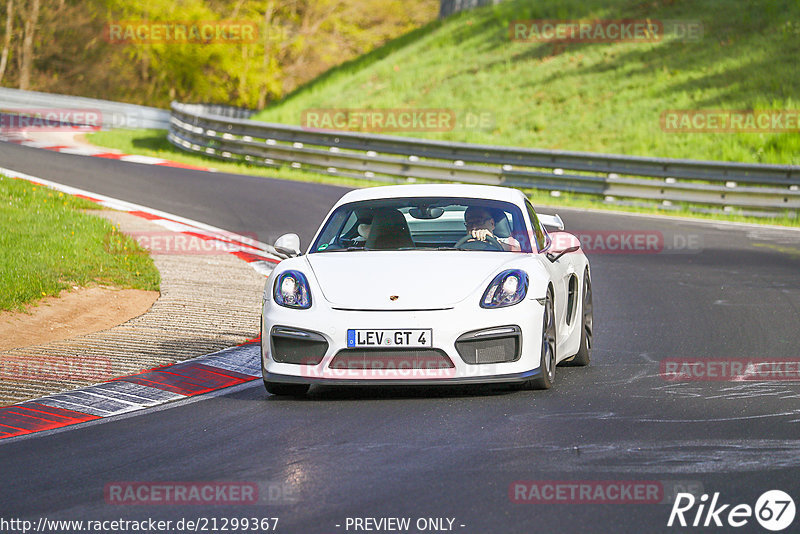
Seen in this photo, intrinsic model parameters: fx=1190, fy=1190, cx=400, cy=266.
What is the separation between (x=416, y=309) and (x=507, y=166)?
16.6 metres

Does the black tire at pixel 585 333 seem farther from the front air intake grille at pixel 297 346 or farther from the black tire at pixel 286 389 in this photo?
the front air intake grille at pixel 297 346

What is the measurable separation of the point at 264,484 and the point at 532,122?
2497 cm

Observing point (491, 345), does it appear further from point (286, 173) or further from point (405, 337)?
point (286, 173)

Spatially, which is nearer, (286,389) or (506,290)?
(506,290)

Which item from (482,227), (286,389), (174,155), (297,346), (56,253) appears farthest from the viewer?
(174,155)

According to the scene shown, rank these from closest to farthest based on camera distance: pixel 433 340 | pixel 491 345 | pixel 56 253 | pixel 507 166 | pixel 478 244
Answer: pixel 433 340
pixel 491 345
pixel 478 244
pixel 56 253
pixel 507 166

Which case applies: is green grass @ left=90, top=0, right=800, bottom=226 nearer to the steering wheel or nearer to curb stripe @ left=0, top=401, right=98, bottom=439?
the steering wheel

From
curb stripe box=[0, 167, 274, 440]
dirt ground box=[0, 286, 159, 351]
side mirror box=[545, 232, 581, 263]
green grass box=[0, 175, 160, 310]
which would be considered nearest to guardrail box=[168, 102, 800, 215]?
green grass box=[0, 175, 160, 310]

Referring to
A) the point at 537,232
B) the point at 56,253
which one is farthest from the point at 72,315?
the point at 537,232

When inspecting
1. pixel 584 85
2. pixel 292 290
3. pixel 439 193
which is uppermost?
pixel 584 85

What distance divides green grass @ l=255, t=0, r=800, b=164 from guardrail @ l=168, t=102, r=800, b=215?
9.85ft

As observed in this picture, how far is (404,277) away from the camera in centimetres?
729

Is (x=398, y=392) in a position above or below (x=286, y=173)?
below

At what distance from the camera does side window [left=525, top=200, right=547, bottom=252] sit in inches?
326
